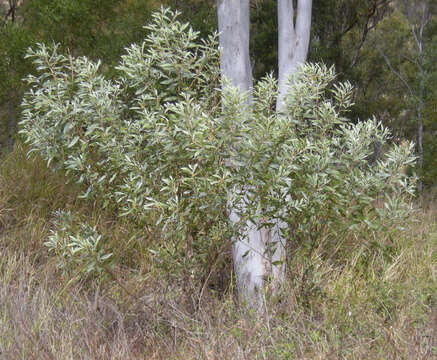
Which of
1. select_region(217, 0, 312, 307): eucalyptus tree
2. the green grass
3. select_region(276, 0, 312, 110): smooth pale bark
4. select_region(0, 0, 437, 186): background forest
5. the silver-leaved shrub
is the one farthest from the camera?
select_region(0, 0, 437, 186): background forest

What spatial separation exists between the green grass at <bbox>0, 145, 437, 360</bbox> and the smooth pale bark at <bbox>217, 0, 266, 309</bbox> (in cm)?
20

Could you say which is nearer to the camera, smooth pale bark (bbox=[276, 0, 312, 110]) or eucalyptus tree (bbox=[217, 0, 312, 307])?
eucalyptus tree (bbox=[217, 0, 312, 307])

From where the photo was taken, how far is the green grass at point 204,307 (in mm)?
3373

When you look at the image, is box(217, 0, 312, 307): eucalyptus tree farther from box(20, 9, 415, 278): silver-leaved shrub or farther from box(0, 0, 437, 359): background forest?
box(20, 9, 415, 278): silver-leaved shrub

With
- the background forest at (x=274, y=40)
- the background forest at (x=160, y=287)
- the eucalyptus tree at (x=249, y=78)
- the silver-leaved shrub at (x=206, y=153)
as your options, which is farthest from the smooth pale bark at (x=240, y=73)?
the background forest at (x=274, y=40)

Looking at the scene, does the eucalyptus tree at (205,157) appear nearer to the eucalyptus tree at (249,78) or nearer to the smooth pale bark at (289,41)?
the eucalyptus tree at (249,78)

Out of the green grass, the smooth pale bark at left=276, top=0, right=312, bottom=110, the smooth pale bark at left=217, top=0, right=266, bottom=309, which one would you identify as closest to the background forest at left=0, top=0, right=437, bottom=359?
the green grass

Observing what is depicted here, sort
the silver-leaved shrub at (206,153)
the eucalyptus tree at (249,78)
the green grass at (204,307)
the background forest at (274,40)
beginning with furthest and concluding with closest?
the background forest at (274,40), the eucalyptus tree at (249,78), the silver-leaved shrub at (206,153), the green grass at (204,307)

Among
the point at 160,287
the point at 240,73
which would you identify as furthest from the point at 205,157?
the point at 240,73

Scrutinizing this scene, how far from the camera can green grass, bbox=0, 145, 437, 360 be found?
337cm

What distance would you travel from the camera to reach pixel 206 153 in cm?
358

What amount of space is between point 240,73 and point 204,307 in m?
2.12

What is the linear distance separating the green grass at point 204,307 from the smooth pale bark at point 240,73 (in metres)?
0.20

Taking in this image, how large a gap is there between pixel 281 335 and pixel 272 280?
0.87m
